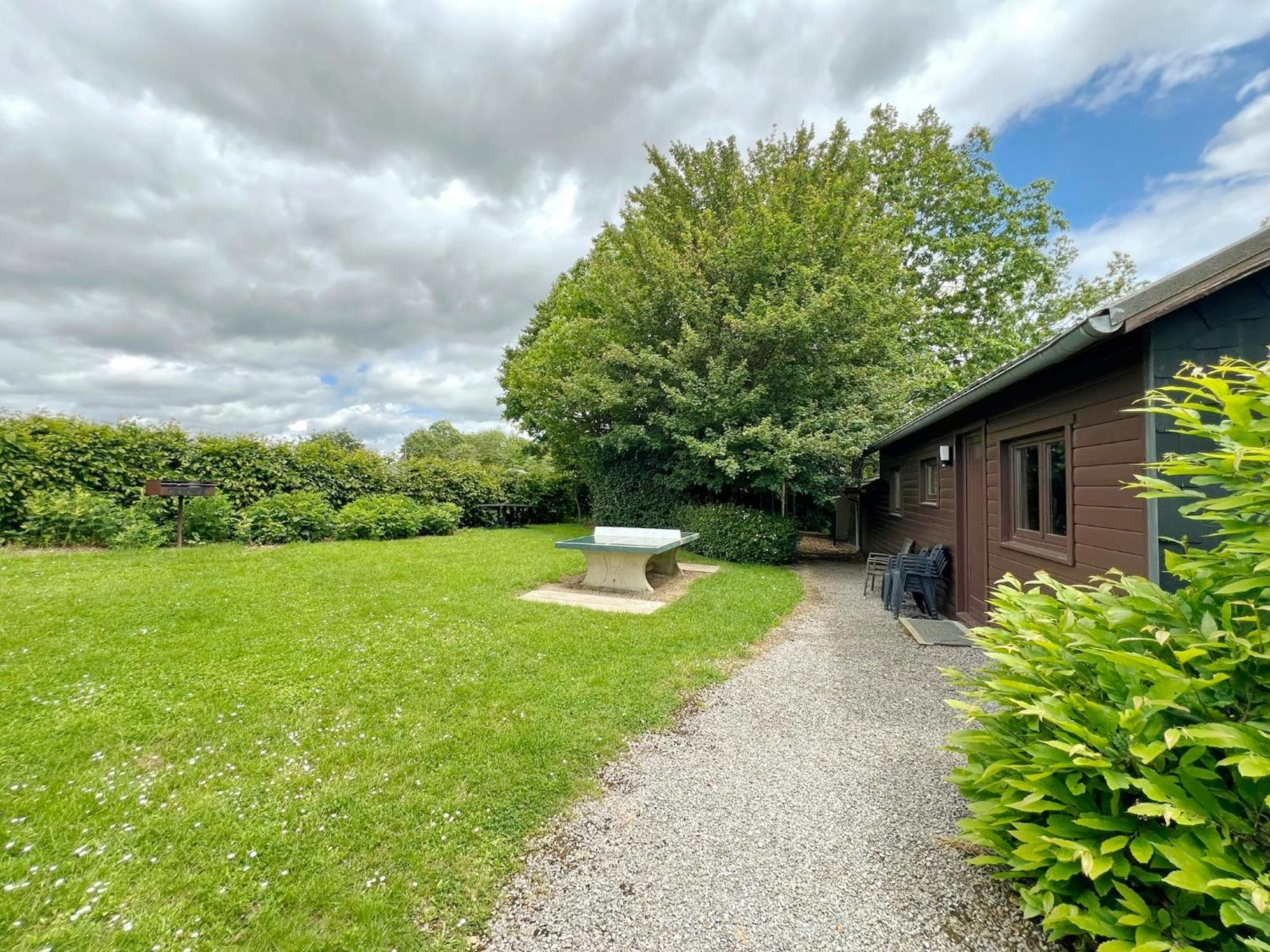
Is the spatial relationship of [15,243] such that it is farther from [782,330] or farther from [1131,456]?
[1131,456]

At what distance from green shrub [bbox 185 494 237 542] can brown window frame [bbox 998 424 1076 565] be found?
11.6 metres

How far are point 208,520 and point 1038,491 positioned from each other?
472 inches

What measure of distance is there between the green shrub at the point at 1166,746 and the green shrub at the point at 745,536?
326 inches

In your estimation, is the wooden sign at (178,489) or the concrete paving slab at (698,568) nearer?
the wooden sign at (178,489)

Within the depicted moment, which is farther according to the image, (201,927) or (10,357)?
(10,357)

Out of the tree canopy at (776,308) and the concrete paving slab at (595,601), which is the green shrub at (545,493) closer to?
the tree canopy at (776,308)

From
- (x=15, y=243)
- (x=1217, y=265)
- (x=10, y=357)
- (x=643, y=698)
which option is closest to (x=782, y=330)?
(x=1217, y=265)

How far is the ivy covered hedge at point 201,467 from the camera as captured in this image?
7.72 metres

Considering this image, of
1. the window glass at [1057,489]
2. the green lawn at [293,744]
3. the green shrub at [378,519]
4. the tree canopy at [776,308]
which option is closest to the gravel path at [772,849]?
the green lawn at [293,744]

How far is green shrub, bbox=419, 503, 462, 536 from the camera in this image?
11.8m

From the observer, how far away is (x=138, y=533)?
7.94m

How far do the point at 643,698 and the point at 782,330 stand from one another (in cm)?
794

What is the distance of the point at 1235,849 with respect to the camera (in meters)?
1.26

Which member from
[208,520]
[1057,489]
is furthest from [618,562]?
[208,520]
